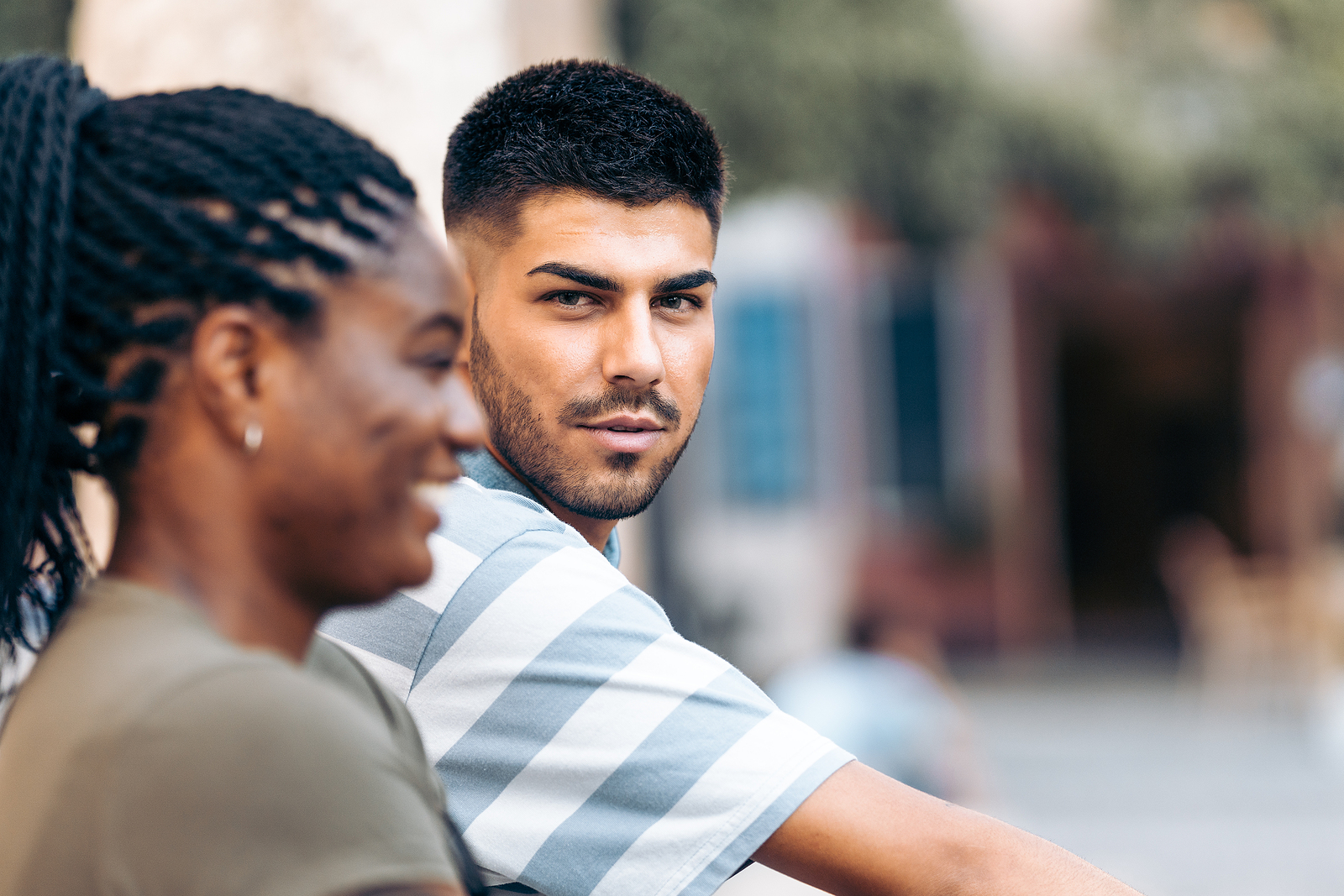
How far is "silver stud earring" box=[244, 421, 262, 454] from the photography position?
35.0 inches

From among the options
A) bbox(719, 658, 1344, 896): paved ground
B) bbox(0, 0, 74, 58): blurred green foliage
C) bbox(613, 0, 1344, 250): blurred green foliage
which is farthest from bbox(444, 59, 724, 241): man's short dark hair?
bbox(613, 0, 1344, 250): blurred green foliage

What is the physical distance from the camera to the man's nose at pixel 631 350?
1.53 meters

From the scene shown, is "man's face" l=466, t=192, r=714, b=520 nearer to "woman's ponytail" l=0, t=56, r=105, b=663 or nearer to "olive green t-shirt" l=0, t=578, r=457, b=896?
"woman's ponytail" l=0, t=56, r=105, b=663

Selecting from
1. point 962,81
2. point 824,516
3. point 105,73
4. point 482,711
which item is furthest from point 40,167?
point 824,516

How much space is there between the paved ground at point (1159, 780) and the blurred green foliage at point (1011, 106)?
116 inches

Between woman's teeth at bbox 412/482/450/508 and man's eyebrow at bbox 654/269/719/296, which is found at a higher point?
man's eyebrow at bbox 654/269/719/296

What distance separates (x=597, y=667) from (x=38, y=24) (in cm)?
318

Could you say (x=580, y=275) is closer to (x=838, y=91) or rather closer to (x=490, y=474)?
(x=490, y=474)

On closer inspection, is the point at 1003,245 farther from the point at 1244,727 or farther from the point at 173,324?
the point at 173,324

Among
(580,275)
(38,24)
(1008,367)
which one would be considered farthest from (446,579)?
(1008,367)

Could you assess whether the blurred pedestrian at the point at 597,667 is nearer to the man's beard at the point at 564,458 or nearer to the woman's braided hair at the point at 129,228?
the man's beard at the point at 564,458

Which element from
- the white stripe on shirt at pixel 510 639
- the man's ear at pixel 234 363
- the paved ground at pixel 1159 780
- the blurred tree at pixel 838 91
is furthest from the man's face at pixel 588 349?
the blurred tree at pixel 838 91

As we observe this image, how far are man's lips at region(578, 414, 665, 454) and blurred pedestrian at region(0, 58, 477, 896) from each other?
0.57 m

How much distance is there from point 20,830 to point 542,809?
52 cm
